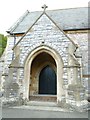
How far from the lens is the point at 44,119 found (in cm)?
766

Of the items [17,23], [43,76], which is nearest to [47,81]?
[43,76]

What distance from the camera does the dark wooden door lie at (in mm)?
14539

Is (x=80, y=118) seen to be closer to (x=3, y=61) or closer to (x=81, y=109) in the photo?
(x=81, y=109)

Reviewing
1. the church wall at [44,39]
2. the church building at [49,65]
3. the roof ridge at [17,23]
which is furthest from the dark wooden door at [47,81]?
the roof ridge at [17,23]

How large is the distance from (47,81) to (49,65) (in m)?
1.41

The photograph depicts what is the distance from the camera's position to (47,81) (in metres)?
14.7

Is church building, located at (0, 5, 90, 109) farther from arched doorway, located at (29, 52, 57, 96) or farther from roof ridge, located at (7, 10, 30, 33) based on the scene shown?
roof ridge, located at (7, 10, 30, 33)

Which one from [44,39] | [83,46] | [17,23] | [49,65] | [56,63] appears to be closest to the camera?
[56,63]

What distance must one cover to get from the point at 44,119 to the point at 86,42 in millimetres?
8198

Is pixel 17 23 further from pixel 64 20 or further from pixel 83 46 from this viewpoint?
pixel 83 46

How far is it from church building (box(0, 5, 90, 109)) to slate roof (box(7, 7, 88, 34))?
0.22m

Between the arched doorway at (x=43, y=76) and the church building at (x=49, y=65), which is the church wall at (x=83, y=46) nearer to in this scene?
the church building at (x=49, y=65)

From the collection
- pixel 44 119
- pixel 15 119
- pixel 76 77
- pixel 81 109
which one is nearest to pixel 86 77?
pixel 76 77

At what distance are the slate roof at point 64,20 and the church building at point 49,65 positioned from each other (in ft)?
0.72
